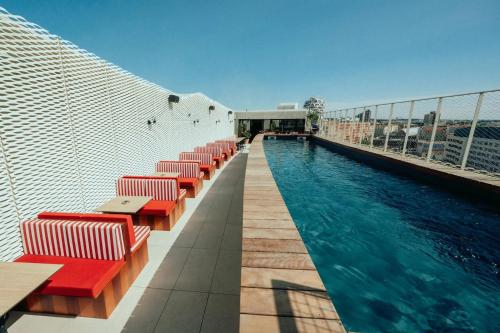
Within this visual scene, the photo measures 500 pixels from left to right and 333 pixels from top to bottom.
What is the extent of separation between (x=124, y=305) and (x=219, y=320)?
130 cm

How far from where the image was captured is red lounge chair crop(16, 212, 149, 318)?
8.49ft

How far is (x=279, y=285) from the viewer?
252 cm

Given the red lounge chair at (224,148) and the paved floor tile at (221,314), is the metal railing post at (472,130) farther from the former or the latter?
the red lounge chair at (224,148)

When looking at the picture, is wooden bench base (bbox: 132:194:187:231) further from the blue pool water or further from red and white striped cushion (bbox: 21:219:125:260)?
the blue pool water

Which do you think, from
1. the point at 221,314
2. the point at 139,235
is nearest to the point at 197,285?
the point at 221,314

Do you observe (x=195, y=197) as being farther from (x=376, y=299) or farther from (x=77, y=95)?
(x=376, y=299)

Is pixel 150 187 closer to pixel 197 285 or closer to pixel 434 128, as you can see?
pixel 197 285

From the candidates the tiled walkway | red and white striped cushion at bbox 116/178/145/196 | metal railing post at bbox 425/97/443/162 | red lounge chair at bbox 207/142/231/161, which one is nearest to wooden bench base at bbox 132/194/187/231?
the tiled walkway

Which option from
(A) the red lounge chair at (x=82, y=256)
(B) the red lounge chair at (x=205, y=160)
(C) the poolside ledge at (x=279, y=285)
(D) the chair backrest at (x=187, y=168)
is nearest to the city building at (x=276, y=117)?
(B) the red lounge chair at (x=205, y=160)

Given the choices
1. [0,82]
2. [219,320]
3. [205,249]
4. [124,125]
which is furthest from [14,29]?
[219,320]

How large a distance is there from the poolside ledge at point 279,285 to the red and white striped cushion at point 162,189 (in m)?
1.99

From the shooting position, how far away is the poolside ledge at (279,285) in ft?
6.73

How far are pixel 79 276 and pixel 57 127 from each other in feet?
8.95

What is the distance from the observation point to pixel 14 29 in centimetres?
316
